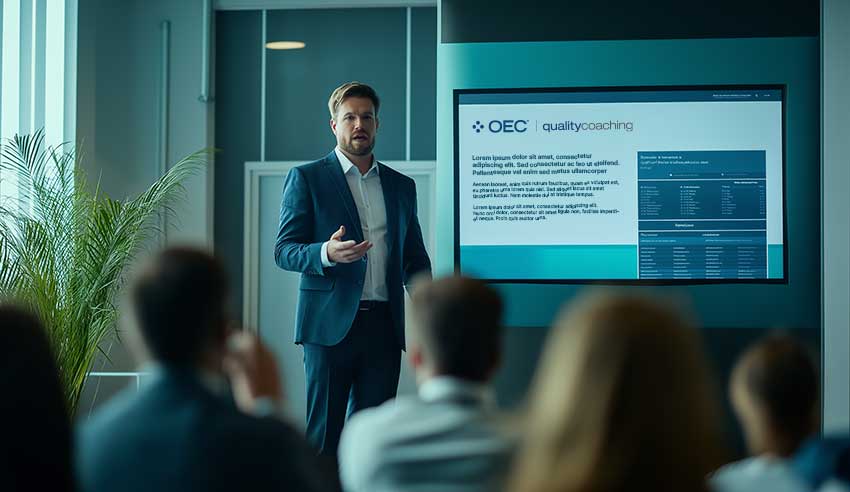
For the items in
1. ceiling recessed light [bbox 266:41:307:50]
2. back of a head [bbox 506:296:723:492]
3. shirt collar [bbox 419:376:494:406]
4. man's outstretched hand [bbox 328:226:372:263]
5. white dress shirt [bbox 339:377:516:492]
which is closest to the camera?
back of a head [bbox 506:296:723:492]

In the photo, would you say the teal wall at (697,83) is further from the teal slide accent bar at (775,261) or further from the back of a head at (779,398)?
the back of a head at (779,398)

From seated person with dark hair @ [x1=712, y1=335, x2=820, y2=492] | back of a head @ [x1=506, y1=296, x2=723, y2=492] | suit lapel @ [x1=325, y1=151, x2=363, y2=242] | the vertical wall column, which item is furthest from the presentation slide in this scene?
back of a head @ [x1=506, y1=296, x2=723, y2=492]

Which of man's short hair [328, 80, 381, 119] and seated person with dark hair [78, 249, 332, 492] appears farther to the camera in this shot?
man's short hair [328, 80, 381, 119]

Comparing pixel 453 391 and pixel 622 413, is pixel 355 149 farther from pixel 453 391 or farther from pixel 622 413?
pixel 622 413

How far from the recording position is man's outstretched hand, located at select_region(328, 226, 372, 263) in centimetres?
369

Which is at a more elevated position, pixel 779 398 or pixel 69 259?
pixel 69 259

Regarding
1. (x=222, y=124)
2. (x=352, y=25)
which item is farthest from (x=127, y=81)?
(x=352, y=25)

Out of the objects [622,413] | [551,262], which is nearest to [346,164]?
[551,262]

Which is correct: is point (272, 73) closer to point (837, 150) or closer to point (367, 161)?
point (367, 161)

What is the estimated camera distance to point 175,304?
1.57 metres

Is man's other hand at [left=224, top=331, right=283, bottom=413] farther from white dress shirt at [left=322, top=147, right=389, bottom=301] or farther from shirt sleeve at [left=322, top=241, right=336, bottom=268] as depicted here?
white dress shirt at [left=322, top=147, right=389, bottom=301]

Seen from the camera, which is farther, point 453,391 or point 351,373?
point 351,373

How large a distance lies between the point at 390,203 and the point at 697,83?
148 cm

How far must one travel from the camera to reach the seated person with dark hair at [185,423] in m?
1.44
